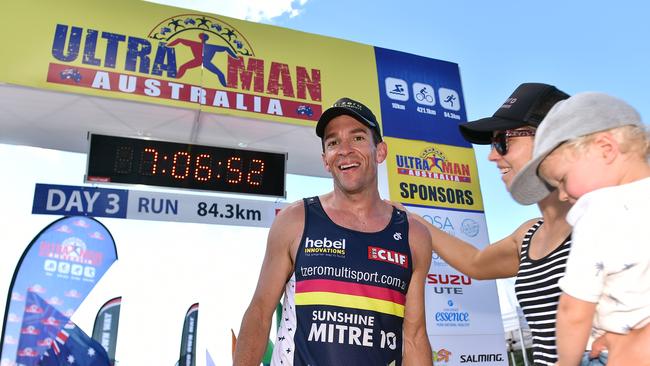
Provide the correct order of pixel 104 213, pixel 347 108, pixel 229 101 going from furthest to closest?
pixel 229 101
pixel 104 213
pixel 347 108

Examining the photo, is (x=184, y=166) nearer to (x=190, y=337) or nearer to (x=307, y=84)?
(x=307, y=84)

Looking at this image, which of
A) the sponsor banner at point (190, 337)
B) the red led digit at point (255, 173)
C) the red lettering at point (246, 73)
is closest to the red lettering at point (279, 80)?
the red lettering at point (246, 73)

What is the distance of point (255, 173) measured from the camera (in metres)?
6.11

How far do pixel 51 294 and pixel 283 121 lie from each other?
343 centimetres

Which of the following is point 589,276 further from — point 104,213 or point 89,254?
point 89,254

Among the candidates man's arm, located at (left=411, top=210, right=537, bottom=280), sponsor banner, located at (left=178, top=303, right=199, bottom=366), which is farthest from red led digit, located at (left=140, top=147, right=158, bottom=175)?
man's arm, located at (left=411, top=210, right=537, bottom=280)

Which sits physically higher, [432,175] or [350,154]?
[432,175]

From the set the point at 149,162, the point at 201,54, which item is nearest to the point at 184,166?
the point at 149,162

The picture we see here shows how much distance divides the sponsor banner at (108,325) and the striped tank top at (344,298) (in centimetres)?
465

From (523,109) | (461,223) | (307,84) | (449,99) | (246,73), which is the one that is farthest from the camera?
(449,99)

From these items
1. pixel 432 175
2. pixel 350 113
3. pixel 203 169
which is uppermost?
pixel 432 175

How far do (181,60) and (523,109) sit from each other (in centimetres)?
470

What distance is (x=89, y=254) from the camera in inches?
249

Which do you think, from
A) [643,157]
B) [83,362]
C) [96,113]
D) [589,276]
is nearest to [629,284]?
[589,276]
